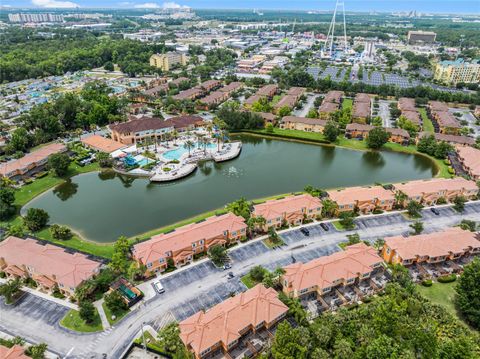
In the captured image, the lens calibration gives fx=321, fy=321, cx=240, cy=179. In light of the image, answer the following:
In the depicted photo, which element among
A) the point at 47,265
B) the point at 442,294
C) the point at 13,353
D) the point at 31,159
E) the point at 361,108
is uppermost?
the point at 361,108

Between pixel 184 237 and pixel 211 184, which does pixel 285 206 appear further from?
pixel 211 184

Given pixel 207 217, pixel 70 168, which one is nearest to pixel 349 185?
pixel 207 217

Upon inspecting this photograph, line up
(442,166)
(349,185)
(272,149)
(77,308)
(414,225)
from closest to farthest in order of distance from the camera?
(77,308) → (414,225) → (349,185) → (442,166) → (272,149)

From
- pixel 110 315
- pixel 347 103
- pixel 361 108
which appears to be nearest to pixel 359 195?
pixel 110 315

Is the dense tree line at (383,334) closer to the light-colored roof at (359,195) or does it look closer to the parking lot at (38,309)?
the light-colored roof at (359,195)

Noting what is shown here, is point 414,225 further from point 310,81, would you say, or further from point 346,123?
point 310,81

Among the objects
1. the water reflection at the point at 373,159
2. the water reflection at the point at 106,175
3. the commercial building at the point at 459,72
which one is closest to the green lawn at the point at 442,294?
the water reflection at the point at 373,159

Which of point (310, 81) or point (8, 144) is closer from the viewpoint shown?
point (8, 144)
